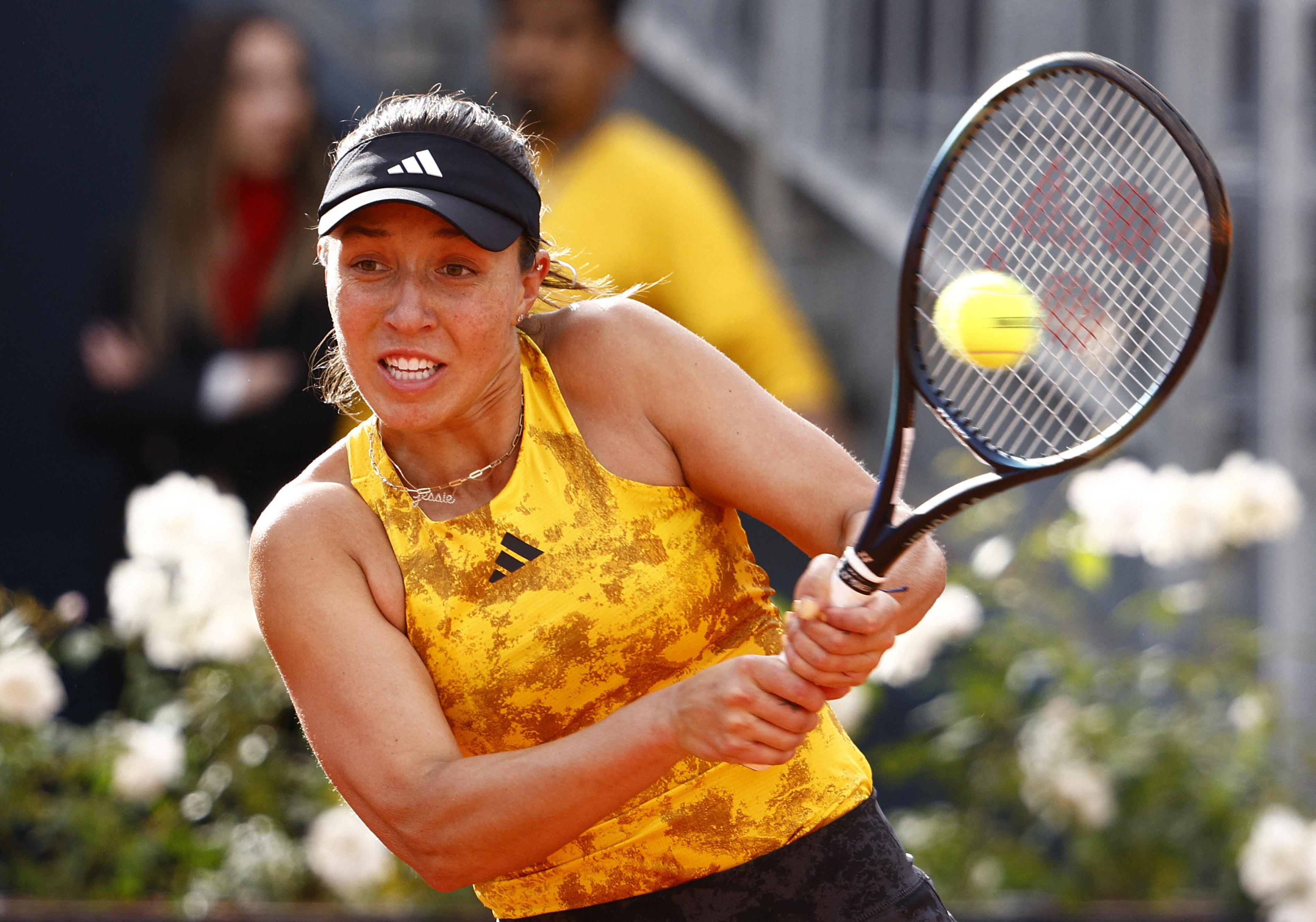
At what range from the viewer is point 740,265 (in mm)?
3971

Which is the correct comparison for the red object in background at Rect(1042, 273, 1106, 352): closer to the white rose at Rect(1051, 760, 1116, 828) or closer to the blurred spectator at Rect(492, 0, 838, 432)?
the white rose at Rect(1051, 760, 1116, 828)

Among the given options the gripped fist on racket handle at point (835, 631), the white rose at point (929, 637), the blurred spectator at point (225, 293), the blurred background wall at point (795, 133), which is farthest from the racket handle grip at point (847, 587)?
the blurred background wall at point (795, 133)

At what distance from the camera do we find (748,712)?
157 cm

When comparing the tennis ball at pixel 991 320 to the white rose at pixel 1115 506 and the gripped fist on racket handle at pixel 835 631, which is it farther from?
the white rose at pixel 1115 506

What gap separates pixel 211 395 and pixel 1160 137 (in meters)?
2.50

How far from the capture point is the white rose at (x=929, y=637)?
3285 millimetres

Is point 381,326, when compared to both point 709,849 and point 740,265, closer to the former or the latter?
point 709,849

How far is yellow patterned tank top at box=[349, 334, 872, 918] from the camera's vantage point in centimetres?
182

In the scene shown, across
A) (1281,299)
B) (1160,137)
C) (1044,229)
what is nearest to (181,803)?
(1044,229)

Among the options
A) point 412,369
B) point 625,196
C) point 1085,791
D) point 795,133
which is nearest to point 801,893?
point 412,369

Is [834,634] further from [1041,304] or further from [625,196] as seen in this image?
[625,196]

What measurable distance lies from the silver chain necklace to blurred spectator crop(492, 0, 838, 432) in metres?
1.87

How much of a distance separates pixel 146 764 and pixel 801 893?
1.87 meters

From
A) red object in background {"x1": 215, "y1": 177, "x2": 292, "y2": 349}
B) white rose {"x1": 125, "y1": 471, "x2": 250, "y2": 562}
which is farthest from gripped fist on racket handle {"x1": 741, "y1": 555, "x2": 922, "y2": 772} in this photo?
red object in background {"x1": 215, "y1": 177, "x2": 292, "y2": 349}
